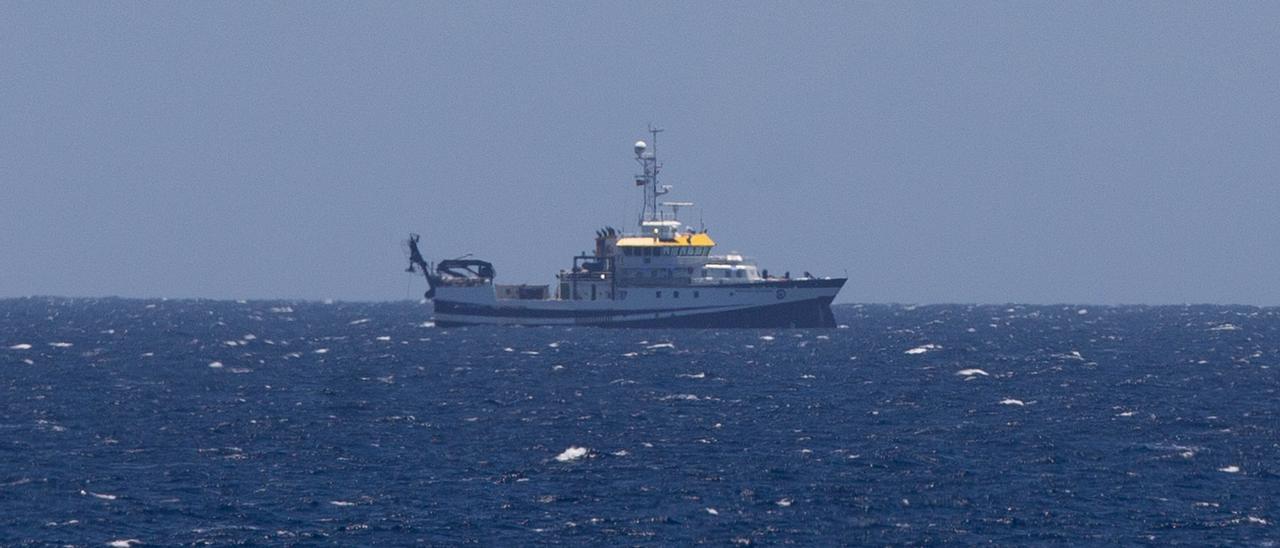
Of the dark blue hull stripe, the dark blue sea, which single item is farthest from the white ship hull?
the dark blue sea

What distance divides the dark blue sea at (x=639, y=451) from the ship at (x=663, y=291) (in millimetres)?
30947

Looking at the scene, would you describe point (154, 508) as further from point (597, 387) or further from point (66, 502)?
point (597, 387)

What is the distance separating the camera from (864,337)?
11894 cm

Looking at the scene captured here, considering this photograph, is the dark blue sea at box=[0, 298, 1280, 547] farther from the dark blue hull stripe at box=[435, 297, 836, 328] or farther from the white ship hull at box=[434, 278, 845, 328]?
the dark blue hull stripe at box=[435, 297, 836, 328]

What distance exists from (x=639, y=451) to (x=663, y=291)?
73.2 meters

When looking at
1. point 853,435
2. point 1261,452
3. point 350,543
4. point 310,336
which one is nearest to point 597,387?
point 853,435

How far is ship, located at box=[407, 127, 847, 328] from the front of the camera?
4673 inches

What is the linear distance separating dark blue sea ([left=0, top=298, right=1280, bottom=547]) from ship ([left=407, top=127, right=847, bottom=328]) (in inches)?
1218

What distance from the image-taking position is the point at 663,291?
120 m

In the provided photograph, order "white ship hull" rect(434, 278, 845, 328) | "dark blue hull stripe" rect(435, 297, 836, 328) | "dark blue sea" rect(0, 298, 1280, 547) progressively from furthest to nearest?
"dark blue hull stripe" rect(435, 297, 836, 328)
"white ship hull" rect(434, 278, 845, 328)
"dark blue sea" rect(0, 298, 1280, 547)

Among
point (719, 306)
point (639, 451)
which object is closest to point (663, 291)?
point (719, 306)

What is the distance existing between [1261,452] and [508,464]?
1995 centimetres

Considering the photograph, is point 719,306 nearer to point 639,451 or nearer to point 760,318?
point 760,318

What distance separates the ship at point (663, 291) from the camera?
11869cm
